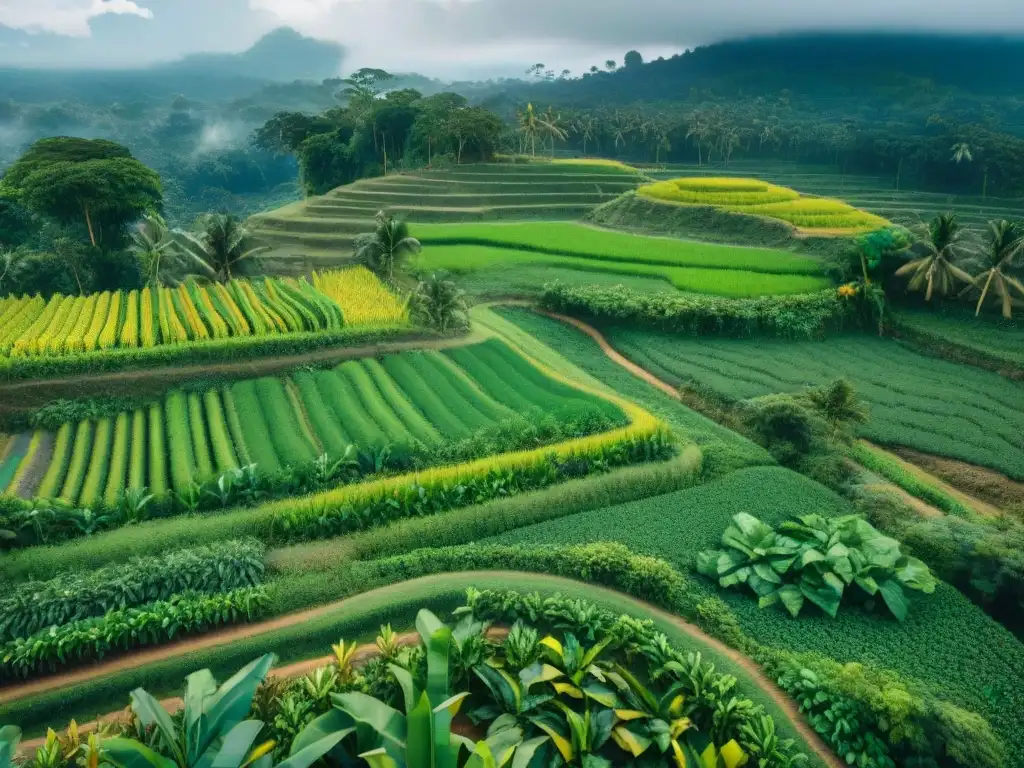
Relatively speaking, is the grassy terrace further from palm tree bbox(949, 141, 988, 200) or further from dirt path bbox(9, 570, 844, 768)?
palm tree bbox(949, 141, 988, 200)

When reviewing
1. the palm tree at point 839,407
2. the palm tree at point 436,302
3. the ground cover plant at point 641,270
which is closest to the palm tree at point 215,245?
the ground cover plant at point 641,270

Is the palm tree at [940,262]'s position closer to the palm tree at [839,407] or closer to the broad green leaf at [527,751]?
the palm tree at [839,407]

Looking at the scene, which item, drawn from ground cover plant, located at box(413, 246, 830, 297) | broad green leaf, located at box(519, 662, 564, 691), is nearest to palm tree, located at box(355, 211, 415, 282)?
ground cover plant, located at box(413, 246, 830, 297)

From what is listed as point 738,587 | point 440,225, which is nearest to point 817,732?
point 738,587

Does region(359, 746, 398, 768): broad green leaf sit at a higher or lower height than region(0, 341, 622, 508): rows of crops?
higher

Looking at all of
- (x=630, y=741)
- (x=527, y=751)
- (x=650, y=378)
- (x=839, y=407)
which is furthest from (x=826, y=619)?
(x=650, y=378)

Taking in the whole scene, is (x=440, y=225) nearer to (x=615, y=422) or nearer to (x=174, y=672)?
(x=615, y=422)
